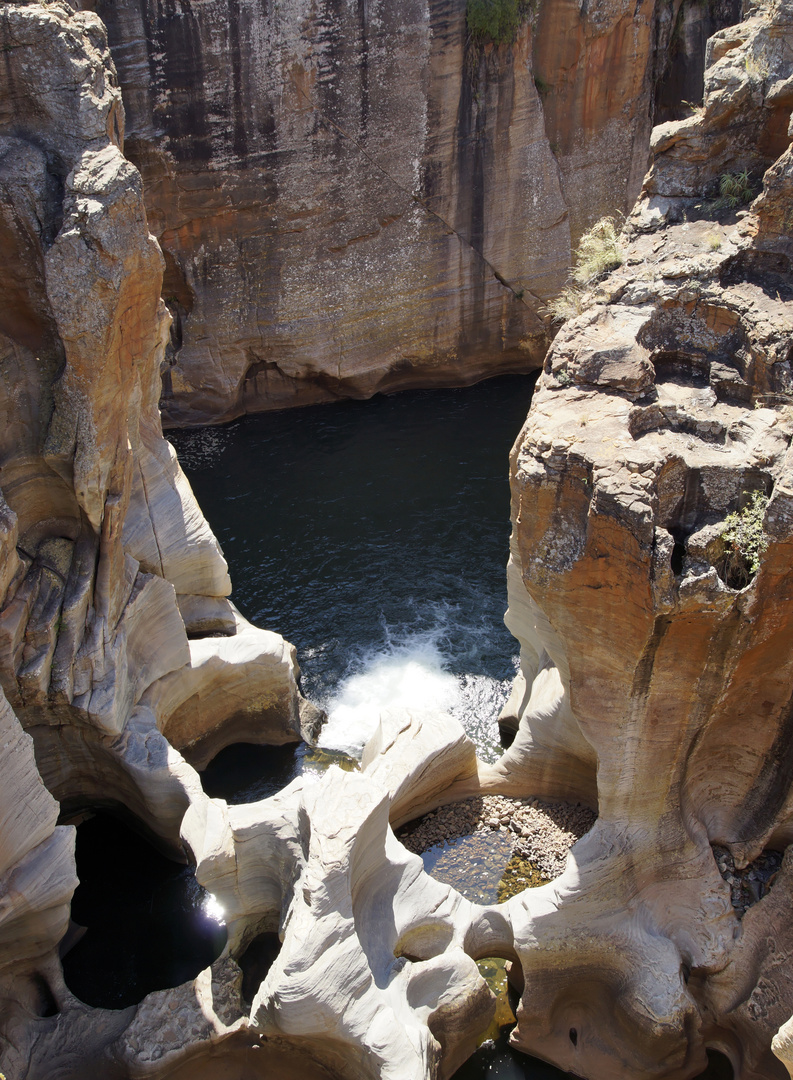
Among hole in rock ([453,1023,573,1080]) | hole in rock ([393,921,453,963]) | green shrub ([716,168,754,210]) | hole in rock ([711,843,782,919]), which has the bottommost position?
hole in rock ([453,1023,573,1080])

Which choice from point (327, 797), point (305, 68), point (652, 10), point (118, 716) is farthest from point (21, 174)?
point (652, 10)

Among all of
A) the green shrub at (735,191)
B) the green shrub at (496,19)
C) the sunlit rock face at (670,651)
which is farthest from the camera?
the green shrub at (496,19)

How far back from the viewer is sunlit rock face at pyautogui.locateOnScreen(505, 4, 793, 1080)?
872 centimetres

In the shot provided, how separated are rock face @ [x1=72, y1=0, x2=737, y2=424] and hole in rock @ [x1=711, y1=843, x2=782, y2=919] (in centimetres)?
1653

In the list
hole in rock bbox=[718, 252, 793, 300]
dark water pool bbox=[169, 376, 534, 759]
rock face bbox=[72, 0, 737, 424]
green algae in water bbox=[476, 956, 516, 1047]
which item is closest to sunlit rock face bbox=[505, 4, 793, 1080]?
hole in rock bbox=[718, 252, 793, 300]

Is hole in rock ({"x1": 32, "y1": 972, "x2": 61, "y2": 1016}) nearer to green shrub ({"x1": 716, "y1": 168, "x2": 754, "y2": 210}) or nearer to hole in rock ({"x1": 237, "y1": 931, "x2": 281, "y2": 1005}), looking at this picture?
hole in rock ({"x1": 237, "y1": 931, "x2": 281, "y2": 1005})

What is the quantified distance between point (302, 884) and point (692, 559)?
5082mm

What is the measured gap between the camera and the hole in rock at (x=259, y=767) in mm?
12953

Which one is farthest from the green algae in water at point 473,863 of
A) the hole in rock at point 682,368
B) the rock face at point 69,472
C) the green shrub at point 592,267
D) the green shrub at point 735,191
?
the green shrub at point 735,191

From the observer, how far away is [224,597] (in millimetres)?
14539

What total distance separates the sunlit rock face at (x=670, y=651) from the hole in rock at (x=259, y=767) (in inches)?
171

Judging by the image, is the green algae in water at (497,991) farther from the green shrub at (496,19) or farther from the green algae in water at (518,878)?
the green shrub at (496,19)

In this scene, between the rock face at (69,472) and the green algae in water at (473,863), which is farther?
the green algae in water at (473,863)

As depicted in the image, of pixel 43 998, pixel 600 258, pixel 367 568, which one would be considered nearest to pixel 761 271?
pixel 600 258
